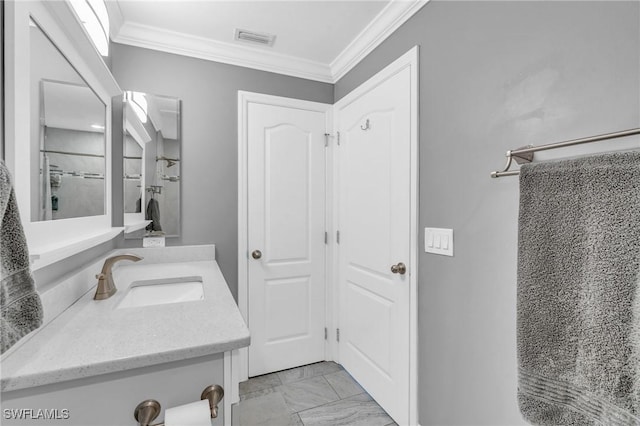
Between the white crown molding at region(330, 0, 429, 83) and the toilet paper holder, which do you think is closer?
the toilet paper holder

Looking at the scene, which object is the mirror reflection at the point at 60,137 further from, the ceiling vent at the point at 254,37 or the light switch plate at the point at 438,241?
the light switch plate at the point at 438,241

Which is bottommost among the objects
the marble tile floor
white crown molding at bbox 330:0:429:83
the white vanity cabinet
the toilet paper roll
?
the marble tile floor

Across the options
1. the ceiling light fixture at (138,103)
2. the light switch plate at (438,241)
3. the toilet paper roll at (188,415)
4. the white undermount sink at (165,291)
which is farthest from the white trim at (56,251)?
the light switch plate at (438,241)

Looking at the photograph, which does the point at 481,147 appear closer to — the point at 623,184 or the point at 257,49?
the point at 623,184

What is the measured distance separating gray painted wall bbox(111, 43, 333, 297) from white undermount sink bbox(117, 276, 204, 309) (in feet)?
1.58

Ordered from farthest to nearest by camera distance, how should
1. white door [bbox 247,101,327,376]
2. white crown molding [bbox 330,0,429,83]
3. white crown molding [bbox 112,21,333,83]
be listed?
1. white door [bbox 247,101,327,376]
2. white crown molding [bbox 112,21,333,83]
3. white crown molding [bbox 330,0,429,83]

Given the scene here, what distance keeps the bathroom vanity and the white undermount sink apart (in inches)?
12.5

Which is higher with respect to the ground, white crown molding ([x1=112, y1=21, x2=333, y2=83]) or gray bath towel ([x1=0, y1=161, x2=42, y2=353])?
white crown molding ([x1=112, y1=21, x2=333, y2=83])

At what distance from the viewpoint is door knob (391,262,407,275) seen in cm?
164

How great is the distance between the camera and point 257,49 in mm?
2111

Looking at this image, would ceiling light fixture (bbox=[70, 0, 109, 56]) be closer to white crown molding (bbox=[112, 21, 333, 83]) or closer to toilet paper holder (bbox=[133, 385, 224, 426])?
white crown molding (bbox=[112, 21, 333, 83])

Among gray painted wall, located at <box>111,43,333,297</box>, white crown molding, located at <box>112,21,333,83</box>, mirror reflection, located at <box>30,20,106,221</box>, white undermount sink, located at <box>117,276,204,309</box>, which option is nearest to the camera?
mirror reflection, located at <box>30,20,106,221</box>

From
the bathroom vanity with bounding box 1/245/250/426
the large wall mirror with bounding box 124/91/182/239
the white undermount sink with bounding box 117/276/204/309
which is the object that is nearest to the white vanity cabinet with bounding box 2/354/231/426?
the bathroom vanity with bounding box 1/245/250/426

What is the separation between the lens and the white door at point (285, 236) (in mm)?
2170
